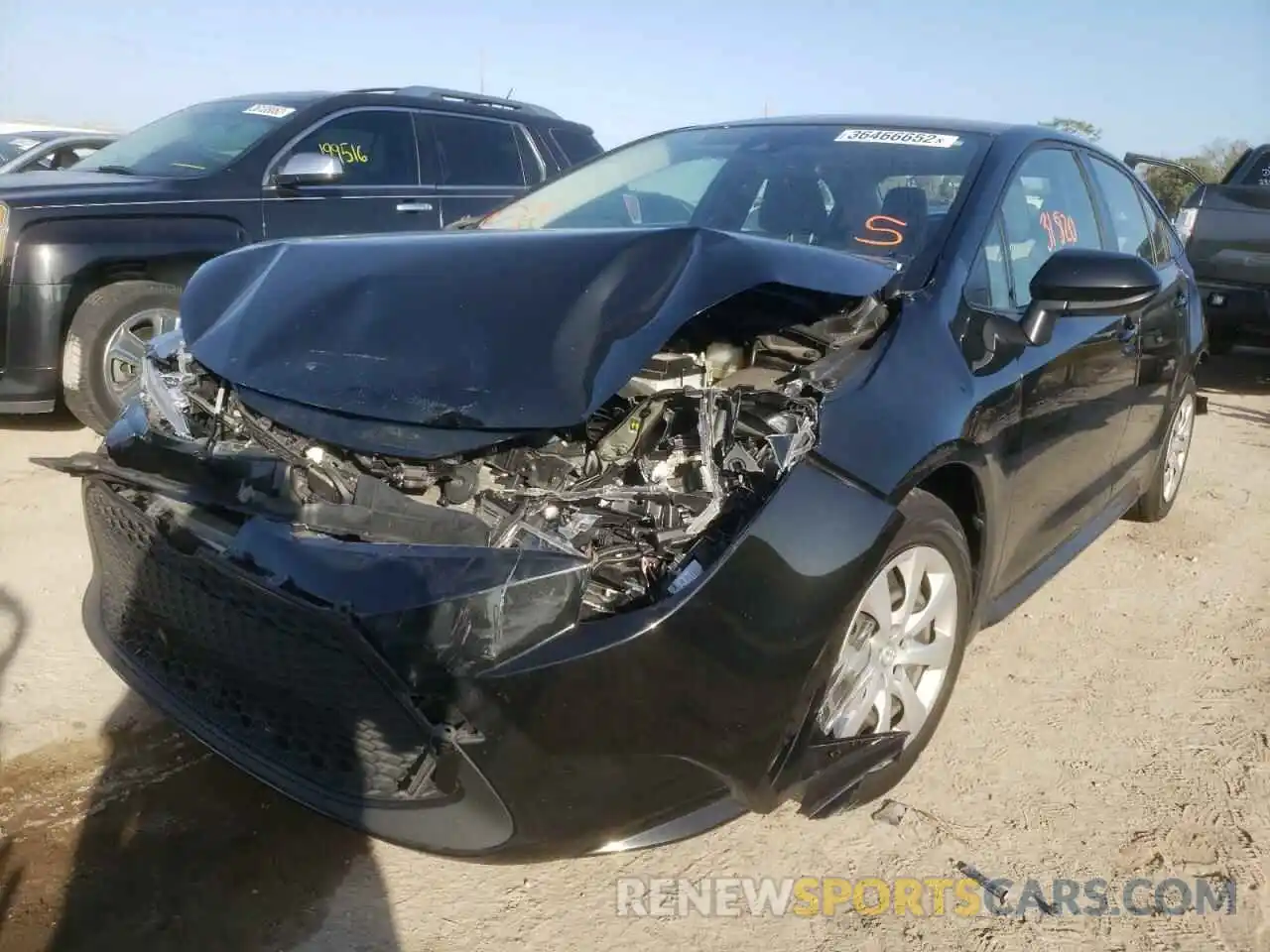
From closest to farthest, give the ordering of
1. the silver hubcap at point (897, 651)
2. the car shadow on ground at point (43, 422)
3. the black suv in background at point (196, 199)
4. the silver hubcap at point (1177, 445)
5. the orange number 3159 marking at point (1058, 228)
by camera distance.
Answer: the silver hubcap at point (897, 651) < the orange number 3159 marking at point (1058, 228) < the silver hubcap at point (1177, 445) < the black suv in background at point (196, 199) < the car shadow on ground at point (43, 422)

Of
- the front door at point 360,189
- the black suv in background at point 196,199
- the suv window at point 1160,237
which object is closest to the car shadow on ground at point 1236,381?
the suv window at point 1160,237

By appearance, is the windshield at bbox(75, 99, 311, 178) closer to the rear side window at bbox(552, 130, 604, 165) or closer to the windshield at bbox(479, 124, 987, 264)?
the rear side window at bbox(552, 130, 604, 165)

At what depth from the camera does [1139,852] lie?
8.15 ft

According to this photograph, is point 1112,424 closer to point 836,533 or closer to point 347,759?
point 836,533

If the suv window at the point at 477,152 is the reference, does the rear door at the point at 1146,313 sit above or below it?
below

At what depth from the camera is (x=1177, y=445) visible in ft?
15.9

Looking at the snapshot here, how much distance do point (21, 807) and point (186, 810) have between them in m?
0.37

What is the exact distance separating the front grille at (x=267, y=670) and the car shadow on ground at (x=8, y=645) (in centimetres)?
48

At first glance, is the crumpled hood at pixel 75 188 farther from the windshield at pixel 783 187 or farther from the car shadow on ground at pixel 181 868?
the car shadow on ground at pixel 181 868

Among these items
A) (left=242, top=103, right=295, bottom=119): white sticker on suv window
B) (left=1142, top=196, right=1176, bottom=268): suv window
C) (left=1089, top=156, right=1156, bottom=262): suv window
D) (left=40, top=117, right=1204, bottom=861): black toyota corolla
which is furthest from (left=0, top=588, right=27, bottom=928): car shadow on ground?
(left=1142, top=196, right=1176, bottom=268): suv window

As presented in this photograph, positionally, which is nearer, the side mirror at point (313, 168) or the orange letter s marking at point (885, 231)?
the orange letter s marking at point (885, 231)

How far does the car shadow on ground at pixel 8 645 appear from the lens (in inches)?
85.6

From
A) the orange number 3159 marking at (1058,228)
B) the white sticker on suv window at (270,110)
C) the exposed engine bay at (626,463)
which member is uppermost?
the white sticker on suv window at (270,110)

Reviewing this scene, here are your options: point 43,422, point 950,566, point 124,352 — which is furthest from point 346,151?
point 950,566
